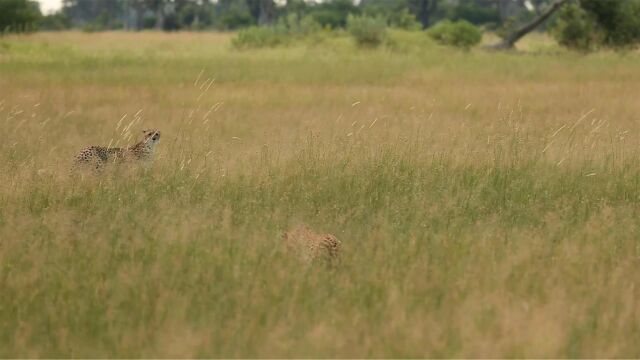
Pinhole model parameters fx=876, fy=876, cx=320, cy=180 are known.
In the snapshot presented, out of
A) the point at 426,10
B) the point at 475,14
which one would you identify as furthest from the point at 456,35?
the point at 475,14

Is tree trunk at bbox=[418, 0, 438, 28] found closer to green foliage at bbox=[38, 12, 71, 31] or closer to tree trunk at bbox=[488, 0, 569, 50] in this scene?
green foliage at bbox=[38, 12, 71, 31]

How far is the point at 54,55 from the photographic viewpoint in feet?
67.8

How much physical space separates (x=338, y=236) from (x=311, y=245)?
0.49 metres

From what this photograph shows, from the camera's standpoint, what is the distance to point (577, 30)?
28797mm

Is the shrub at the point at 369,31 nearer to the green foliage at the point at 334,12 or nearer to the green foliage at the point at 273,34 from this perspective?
the green foliage at the point at 273,34

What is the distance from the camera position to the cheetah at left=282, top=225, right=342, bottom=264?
4836 mm

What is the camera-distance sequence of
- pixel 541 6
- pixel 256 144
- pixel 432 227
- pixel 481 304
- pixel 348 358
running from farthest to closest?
pixel 541 6, pixel 256 144, pixel 432 227, pixel 481 304, pixel 348 358

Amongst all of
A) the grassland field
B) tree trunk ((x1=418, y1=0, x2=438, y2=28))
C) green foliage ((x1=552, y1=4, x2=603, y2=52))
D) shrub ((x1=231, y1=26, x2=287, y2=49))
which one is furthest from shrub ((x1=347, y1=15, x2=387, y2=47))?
tree trunk ((x1=418, y1=0, x2=438, y2=28))

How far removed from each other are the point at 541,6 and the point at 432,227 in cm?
6880

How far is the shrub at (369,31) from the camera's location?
2945 cm

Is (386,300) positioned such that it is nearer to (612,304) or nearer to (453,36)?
(612,304)

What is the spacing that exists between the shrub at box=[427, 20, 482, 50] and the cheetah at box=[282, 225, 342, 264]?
26.8 metres

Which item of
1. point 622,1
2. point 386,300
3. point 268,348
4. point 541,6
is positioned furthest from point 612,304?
point 541,6

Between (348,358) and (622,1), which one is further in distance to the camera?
(622,1)
